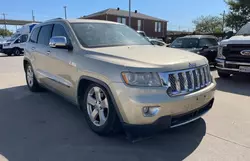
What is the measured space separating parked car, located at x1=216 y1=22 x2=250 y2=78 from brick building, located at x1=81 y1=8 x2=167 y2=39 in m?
36.7

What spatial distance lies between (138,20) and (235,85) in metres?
42.7

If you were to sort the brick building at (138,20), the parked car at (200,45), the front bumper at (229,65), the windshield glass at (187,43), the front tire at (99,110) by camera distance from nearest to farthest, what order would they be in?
the front tire at (99,110) → the front bumper at (229,65) → the parked car at (200,45) → the windshield glass at (187,43) → the brick building at (138,20)

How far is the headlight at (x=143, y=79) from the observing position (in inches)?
112

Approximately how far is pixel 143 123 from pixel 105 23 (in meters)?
2.52

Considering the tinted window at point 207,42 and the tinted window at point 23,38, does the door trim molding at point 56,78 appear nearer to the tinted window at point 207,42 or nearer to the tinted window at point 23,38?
the tinted window at point 207,42

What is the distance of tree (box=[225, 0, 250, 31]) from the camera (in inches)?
1044

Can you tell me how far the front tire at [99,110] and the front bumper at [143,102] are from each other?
0.79ft

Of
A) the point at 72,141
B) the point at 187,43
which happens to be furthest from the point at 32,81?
the point at 187,43

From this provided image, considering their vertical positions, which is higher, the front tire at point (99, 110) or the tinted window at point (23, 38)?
the tinted window at point (23, 38)

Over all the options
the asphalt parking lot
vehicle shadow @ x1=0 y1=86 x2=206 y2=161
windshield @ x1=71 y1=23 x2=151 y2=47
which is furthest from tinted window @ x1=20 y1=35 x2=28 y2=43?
windshield @ x1=71 y1=23 x2=151 y2=47

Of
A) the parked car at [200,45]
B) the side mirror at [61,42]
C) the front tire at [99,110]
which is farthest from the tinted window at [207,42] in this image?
the front tire at [99,110]

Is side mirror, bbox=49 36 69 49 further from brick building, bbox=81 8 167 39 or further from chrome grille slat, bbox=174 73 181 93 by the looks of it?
brick building, bbox=81 8 167 39

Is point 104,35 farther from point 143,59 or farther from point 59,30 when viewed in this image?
point 143,59

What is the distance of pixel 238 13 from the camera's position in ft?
91.2
